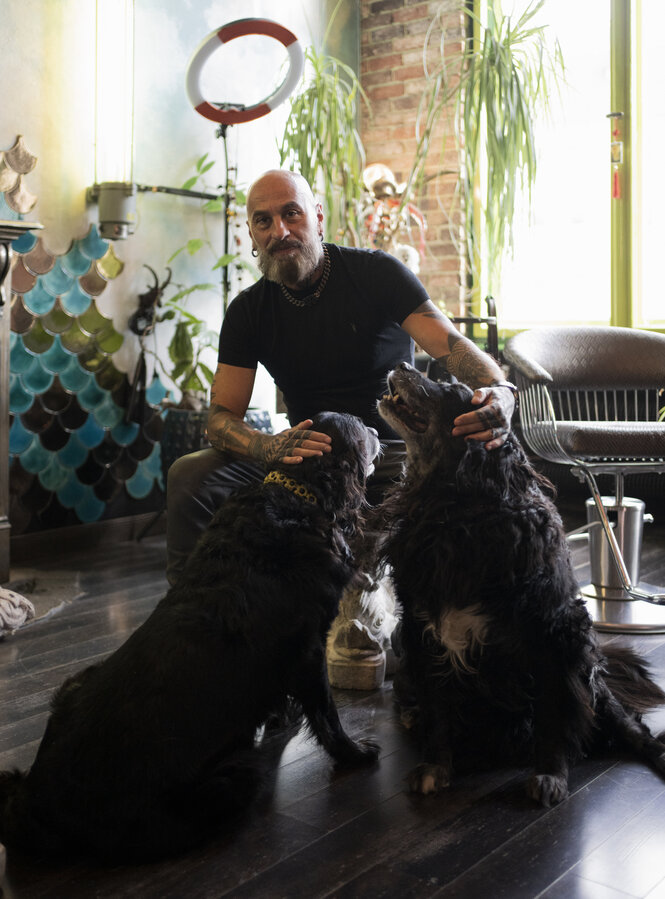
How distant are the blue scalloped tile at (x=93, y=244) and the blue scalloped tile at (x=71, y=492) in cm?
91

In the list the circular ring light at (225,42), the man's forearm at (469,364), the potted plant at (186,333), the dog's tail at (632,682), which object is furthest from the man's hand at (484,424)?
the circular ring light at (225,42)

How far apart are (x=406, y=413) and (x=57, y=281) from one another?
7.45 feet

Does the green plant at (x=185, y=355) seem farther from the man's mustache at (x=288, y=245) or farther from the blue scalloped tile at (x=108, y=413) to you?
the man's mustache at (x=288, y=245)

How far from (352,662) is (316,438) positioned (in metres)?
0.78

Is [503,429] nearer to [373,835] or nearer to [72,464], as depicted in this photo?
[373,835]

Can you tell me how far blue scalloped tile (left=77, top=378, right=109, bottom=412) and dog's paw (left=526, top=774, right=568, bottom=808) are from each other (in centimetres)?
263

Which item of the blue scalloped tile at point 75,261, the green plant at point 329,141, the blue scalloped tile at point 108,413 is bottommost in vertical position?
the blue scalloped tile at point 108,413

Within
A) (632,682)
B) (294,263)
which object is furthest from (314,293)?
(632,682)

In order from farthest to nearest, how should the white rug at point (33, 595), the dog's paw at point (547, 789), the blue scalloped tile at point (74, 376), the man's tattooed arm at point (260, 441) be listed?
the blue scalloped tile at point (74, 376), the white rug at point (33, 595), the man's tattooed arm at point (260, 441), the dog's paw at point (547, 789)

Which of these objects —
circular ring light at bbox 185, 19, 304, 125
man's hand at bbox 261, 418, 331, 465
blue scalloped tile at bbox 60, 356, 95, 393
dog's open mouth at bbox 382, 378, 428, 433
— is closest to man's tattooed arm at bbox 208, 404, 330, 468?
man's hand at bbox 261, 418, 331, 465

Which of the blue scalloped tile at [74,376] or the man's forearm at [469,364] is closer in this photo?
the man's forearm at [469,364]

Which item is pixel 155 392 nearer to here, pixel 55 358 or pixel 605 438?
pixel 55 358

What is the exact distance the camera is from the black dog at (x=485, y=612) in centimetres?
169

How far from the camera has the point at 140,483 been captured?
401 cm
